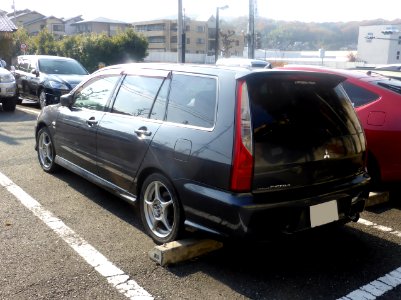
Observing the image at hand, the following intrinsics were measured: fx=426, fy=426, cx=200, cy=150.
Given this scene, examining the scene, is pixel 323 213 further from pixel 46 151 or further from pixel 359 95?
pixel 46 151

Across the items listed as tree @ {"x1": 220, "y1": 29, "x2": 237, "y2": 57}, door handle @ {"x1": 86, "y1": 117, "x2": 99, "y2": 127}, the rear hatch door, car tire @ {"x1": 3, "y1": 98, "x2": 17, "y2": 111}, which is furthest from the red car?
tree @ {"x1": 220, "y1": 29, "x2": 237, "y2": 57}

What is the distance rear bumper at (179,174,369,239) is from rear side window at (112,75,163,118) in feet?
3.39

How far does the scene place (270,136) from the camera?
9.89 feet

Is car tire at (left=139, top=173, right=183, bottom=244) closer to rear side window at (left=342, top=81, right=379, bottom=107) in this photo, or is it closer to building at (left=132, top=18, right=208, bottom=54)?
rear side window at (left=342, top=81, right=379, bottom=107)

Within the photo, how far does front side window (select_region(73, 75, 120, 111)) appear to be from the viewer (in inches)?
178

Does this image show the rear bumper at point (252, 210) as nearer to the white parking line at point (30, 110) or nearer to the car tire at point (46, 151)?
the car tire at point (46, 151)

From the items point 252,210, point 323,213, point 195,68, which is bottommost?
→ point 323,213

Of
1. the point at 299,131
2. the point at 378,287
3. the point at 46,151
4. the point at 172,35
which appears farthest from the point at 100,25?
the point at 378,287

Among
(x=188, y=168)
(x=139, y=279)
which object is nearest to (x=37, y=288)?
(x=139, y=279)

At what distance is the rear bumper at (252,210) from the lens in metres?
2.93

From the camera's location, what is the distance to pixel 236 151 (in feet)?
9.65

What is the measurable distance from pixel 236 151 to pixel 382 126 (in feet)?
8.03

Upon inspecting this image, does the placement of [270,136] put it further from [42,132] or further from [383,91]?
[42,132]

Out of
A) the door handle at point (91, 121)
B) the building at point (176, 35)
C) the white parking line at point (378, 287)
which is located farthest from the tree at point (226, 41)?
the white parking line at point (378, 287)
